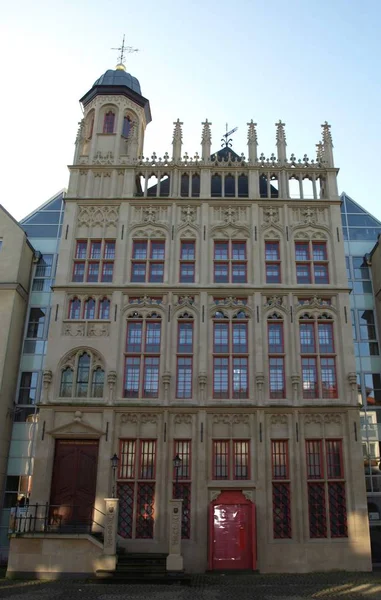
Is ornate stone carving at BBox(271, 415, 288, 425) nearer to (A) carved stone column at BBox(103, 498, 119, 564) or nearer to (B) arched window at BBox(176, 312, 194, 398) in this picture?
(B) arched window at BBox(176, 312, 194, 398)

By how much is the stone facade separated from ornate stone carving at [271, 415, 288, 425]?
37.5 ft

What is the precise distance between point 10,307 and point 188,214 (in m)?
9.20

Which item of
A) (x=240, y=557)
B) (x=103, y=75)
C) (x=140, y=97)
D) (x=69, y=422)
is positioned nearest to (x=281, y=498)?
(x=240, y=557)

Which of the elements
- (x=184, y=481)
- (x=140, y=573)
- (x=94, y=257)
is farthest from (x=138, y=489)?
(x=94, y=257)

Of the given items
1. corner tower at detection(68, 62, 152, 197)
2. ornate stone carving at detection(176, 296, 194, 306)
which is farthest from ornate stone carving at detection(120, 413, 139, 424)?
corner tower at detection(68, 62, 152, 197)

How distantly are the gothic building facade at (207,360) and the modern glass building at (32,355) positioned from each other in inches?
117

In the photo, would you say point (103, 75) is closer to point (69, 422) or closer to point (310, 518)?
point (69, 422)

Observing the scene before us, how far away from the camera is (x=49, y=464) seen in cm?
2134

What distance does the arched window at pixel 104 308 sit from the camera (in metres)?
23.9

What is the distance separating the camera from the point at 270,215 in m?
26.0

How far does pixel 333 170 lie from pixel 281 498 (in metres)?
15.3

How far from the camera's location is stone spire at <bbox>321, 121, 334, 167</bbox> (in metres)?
27.0

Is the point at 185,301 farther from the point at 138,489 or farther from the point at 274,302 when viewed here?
the point at 138,489

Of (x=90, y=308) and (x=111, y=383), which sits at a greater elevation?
(x=90, y=308)
